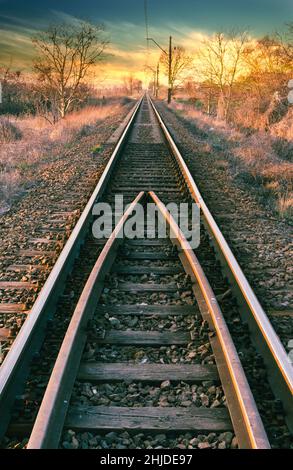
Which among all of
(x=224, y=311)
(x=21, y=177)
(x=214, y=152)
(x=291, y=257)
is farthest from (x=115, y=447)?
(x=214, y=152)

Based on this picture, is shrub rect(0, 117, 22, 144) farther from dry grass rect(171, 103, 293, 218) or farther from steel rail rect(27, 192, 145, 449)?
steel rail rect(27, 192, 145, 449)

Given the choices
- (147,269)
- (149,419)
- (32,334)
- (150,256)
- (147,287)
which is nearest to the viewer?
(149,419)

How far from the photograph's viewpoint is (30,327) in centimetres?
309

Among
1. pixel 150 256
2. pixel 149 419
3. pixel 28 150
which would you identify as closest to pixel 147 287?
pixel 150 256

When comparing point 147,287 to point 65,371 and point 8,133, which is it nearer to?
point 65,371

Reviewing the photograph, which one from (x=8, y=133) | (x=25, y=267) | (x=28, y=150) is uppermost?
(x=8, y=133)

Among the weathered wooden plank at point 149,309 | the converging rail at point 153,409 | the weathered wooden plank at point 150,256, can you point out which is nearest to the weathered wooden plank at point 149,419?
the converging rail at point 153,409

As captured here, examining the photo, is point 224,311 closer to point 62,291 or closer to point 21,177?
point 62,291

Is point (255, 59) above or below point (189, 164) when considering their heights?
above

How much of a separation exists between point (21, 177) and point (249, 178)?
4705 millimetres

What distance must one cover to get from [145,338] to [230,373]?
78 cm

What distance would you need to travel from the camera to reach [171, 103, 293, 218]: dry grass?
8.05 metres

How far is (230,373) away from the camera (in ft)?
8.97

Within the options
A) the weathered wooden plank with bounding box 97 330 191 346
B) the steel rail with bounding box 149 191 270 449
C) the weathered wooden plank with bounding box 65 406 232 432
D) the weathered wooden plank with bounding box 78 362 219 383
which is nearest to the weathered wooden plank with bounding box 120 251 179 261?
the steel rail with bounding box 149 191 270 449
